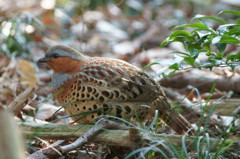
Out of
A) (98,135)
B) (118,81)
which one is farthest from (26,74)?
(98,135)

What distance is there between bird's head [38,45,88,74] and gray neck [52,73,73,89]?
0.22ft

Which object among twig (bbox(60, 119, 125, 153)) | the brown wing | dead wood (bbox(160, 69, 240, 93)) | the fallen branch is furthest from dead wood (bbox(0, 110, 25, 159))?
dead wood (bbox(160, 69, 240, 93))

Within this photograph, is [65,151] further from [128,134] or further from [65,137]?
[128,134]

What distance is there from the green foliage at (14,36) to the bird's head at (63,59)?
180 centimetres

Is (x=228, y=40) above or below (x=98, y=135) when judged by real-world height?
above

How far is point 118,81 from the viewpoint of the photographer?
4.35 metres

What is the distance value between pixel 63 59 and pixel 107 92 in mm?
906

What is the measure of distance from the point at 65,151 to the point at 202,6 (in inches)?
353

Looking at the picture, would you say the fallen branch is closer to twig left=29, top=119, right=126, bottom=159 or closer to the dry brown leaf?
twig left=29, top=119, right=126, bottom=159

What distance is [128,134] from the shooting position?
11.6 ft

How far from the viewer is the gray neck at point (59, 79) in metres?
4.61

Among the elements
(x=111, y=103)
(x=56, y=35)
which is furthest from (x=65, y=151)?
(x=56, y=35)

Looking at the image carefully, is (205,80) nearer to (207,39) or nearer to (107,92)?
(107,92)

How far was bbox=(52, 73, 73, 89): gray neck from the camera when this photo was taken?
15.1 feet
